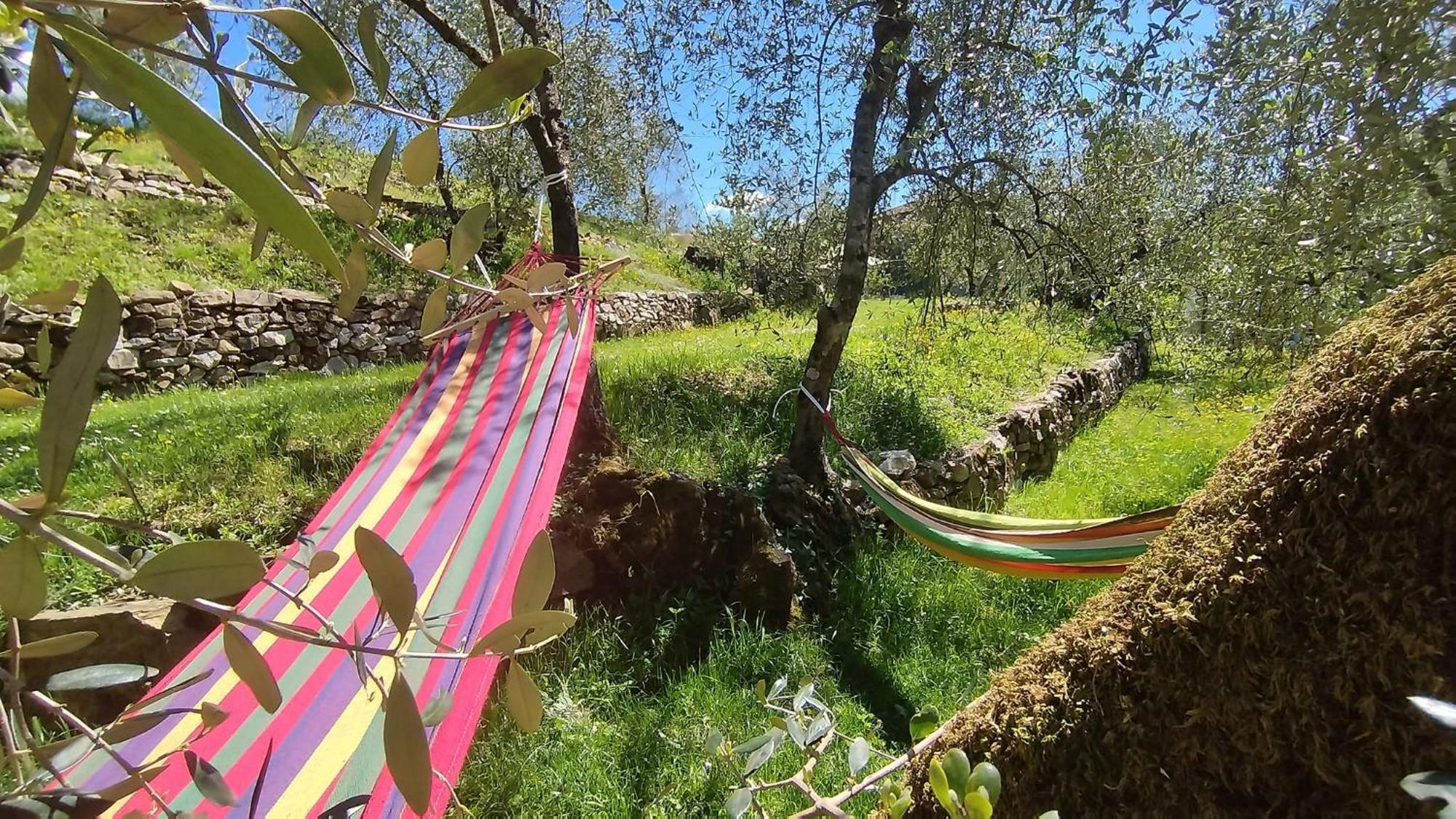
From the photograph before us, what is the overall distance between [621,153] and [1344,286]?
22.0 feet

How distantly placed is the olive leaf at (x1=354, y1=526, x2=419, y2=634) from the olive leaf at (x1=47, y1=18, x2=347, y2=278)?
16 centimetres

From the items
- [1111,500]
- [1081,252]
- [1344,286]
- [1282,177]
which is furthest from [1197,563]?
[1111,500]

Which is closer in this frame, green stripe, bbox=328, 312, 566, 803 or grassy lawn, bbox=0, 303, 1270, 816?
green stripe, bbox=328, 312, 566, 803

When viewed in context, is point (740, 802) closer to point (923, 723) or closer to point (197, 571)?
point (923, 723)

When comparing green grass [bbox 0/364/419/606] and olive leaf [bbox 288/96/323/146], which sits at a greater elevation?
olive leaf [bbox 288/96/323/146]

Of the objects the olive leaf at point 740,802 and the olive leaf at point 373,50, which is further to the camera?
the olive leaf at point 740,802

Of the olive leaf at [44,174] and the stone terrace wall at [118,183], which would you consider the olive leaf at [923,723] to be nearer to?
the olive leaf at [44,174]

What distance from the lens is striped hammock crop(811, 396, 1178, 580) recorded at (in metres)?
1.96

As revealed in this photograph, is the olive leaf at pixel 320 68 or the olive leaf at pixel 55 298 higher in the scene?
the olive leaf at pixel 320 68

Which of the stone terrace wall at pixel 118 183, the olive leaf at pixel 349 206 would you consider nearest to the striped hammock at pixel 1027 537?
the olive leaf at pixel 349 206

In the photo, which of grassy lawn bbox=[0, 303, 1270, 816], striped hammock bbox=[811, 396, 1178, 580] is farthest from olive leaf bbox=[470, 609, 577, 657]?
grassy lawn bbox=[0, 303, 1270, 816]

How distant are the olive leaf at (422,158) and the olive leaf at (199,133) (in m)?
0.16

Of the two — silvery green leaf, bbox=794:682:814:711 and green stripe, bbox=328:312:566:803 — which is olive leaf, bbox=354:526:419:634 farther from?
silvery green leaf, bbox=794:682:814:711

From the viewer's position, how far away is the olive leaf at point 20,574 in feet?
1.15
